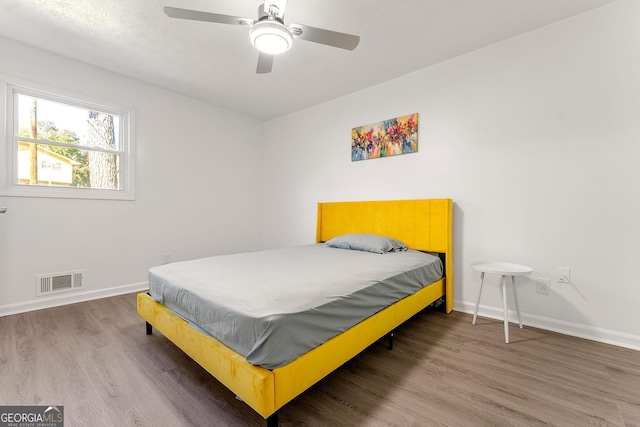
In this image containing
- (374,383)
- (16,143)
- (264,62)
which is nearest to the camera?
(374,383)

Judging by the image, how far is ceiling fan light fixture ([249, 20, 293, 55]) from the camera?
1629 mm

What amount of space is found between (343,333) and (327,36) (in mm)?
1834

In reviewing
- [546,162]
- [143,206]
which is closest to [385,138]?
[546,162]

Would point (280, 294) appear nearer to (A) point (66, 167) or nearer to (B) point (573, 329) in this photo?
(B) point (573, 329)

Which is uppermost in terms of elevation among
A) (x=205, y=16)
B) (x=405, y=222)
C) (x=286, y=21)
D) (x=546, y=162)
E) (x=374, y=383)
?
(x=286, y=21)

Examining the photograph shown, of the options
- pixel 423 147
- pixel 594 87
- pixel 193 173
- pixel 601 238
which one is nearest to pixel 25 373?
pixel 193 173

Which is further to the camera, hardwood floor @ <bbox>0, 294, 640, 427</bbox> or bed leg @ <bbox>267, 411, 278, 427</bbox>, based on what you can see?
hardwood floor @ <bbox>0, 294, 640, 427</bbox>

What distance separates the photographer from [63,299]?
2.80 meters

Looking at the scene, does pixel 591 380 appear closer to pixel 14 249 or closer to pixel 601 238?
pixel 601 238

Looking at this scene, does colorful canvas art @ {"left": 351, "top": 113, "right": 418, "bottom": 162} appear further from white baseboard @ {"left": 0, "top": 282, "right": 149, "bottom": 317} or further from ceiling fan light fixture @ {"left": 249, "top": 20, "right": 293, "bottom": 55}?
white baseboard @ {"left": 0, "top": 282, "right": 149, "bottom": 317}

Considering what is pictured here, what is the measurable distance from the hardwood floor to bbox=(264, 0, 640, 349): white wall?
17.8 inches

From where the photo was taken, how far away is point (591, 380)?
5.22ft

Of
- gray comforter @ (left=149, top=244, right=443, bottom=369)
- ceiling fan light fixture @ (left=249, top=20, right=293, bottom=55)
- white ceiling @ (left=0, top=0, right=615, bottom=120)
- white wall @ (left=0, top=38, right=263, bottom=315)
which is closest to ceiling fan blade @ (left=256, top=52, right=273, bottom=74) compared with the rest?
ceiling fan light fixture @ (left=249, top=20, right=293, bottom=55)

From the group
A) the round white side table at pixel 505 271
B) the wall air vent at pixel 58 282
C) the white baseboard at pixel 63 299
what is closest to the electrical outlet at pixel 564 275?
the round white side table at pixel 505 271
